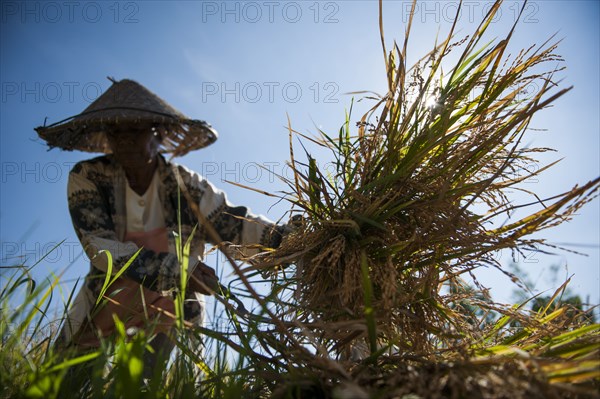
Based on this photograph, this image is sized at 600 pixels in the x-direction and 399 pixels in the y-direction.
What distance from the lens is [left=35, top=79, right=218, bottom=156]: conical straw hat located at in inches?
110

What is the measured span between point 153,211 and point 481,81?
7.62 feet

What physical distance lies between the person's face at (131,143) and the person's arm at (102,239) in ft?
0.73

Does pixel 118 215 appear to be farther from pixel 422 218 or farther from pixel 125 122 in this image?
pixel 422 218

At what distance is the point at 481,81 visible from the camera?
1.28m

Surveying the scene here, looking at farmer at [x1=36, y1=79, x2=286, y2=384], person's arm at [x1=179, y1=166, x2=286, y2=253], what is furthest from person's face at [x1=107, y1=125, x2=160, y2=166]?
person's arm at [x1=179, y1=166, x2=286, y2=253]

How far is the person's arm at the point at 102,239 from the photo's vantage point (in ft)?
7.59

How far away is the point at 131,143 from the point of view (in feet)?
9.55

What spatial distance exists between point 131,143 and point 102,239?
592 millimetres

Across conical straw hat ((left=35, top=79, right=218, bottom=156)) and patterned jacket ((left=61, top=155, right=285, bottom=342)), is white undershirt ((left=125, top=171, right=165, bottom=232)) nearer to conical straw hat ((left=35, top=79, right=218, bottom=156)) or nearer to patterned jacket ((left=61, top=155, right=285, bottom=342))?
patterned jacket ((left=61, top=155, right=285, bottom=342))

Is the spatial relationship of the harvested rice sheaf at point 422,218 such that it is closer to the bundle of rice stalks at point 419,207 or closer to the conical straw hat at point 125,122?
the bundle of rice stalks at point 419,207

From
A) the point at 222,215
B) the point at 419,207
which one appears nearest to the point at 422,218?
the point at 419,207

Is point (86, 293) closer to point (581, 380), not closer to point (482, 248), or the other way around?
point (482, 248)

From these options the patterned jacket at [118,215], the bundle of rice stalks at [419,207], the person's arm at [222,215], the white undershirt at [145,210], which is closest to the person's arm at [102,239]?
the patterned jacket at [118,215]

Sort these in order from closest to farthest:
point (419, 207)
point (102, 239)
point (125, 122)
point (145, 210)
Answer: point (419, 207), point (102, 239), point (125, 122), point (145, 210)
